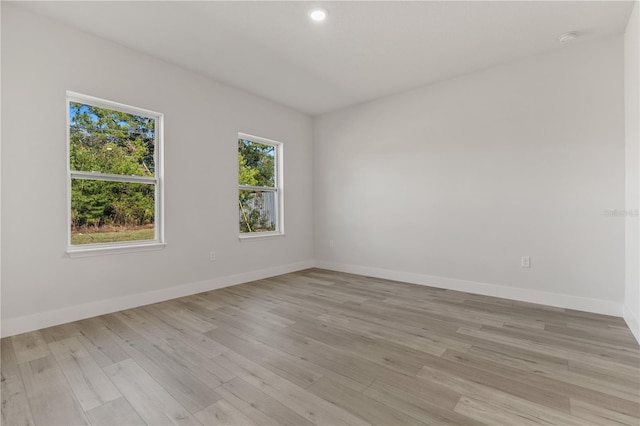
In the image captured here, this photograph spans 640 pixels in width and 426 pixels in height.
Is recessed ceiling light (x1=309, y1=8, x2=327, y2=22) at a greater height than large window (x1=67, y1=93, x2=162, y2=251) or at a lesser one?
greater

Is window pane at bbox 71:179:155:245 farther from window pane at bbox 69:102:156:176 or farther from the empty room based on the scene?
window pane at bbox 69:102:156:176

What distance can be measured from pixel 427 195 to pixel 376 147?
1.13m

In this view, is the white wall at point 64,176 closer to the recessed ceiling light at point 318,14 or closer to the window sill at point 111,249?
the window sill at point 111,249

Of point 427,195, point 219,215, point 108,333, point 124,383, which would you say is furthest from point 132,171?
point 427,195

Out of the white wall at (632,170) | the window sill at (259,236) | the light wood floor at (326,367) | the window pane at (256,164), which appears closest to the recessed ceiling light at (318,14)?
the window pane at (256,164)

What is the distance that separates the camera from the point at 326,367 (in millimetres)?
1965

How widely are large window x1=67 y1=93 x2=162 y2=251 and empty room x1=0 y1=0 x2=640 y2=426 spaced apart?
2cm

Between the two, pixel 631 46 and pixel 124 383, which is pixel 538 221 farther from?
pixel 124 383

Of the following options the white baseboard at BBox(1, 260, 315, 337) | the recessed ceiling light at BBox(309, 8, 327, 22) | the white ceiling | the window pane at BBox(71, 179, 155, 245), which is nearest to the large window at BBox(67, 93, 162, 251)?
the window pane at BBox(71, 179, 155, 245)

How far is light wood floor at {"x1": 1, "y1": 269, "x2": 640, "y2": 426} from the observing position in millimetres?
1521

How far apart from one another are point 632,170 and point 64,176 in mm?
5110

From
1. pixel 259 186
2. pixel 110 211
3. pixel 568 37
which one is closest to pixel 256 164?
pixel 259 186

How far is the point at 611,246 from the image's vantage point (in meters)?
2.96

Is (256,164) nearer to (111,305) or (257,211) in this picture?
(257,211)
